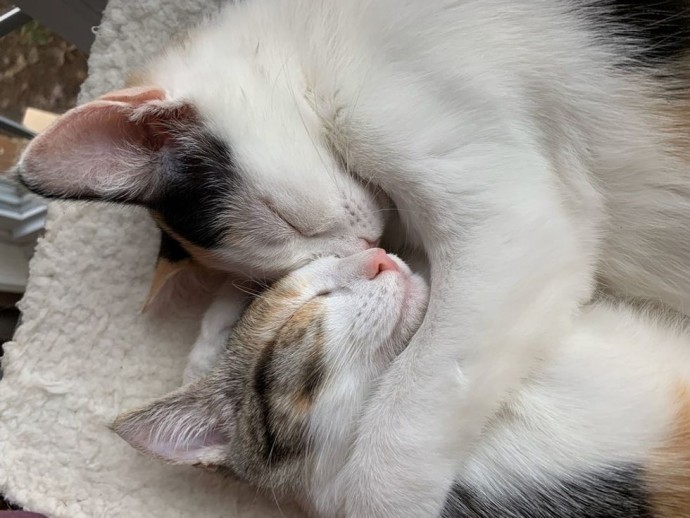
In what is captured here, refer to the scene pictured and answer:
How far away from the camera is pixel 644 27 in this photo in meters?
1.07

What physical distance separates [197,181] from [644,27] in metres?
0.73

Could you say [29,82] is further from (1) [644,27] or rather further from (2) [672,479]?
(2) [672,479]

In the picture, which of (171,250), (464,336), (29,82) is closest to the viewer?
(464,336)

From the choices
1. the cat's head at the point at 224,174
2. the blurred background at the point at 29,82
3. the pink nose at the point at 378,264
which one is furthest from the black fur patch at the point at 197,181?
the blurred background at the point at 29,82

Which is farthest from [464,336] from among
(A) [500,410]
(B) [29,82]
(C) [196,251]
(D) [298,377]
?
(B) [29,82]

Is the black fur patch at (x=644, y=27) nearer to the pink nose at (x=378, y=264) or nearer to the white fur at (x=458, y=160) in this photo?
the white fur at (x=458, y=160)

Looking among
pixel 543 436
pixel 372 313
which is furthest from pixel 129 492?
pixel 543 436

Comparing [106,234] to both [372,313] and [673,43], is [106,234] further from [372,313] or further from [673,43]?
[673,43]

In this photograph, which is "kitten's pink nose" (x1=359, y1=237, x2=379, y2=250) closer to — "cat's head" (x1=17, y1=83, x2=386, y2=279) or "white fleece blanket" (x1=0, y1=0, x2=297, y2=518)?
"cat's head" (x1=17, y1=83, x2=386, y2=279)

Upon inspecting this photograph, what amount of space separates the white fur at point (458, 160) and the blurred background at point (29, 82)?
26.9 inches

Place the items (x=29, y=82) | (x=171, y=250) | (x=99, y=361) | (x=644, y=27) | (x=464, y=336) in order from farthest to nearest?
(x=29, y=82) → (x=99, y=361) → (x=171, y=250) → (x=644, y=27) → (x=464, y=336)

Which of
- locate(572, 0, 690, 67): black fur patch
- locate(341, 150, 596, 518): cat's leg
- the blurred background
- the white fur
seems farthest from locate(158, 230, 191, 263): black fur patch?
locate(572, 0, 690, 67): black fur patch

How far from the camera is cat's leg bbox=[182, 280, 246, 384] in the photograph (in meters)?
1.28

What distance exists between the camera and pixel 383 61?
1050 millimetres
